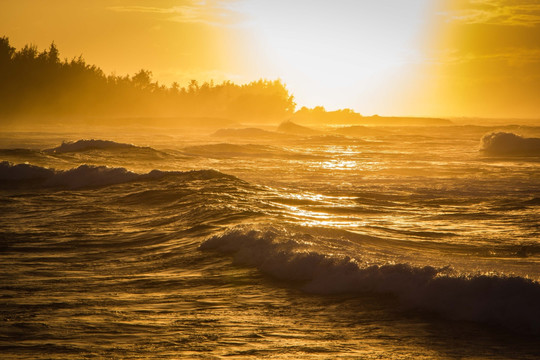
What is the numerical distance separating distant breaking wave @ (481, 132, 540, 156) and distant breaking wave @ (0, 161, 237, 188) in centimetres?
1658

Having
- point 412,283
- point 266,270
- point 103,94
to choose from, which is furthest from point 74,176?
point 103,94

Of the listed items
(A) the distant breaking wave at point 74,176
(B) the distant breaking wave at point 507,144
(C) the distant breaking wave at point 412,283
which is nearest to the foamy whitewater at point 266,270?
(C) the distant breaking wave at point 412,283

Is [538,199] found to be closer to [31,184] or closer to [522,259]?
[522,259]

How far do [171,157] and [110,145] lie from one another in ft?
12.0

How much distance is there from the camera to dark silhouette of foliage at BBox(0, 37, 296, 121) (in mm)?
72562

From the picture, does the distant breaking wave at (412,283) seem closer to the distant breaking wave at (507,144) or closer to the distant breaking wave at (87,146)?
the distant breaking wave at (87,146)

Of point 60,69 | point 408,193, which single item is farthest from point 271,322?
point 60,69

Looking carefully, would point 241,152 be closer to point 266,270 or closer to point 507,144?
point 507,144

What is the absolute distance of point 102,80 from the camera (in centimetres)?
8456

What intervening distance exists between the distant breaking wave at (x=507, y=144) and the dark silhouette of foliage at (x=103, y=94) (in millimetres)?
53094

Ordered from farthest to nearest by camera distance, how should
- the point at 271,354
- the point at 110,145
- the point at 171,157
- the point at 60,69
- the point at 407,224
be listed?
the point at 60,69 → the point at 110,145 → the point at 171,157 → the point at 407,224 → the point at 271,354

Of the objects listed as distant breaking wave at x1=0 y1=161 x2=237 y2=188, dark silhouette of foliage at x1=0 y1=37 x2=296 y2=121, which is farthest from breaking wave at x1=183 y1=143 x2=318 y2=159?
dark silhouette of foliage at x1=0 y1=37 x2=296 y2=121

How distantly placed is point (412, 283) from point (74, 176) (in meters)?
11.3

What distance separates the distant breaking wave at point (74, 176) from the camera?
1483 cm
